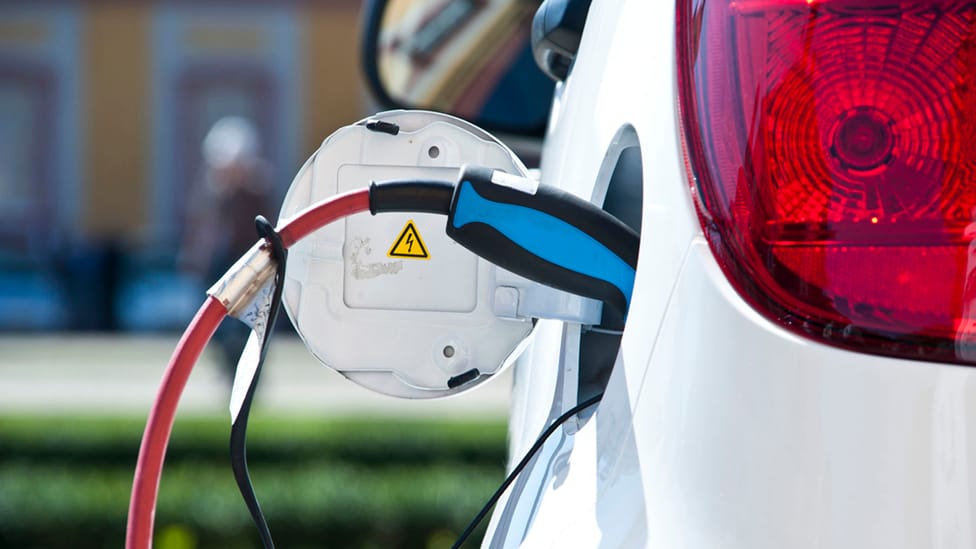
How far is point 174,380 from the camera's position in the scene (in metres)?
1.01

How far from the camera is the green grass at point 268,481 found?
4359 millimetres

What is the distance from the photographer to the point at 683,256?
863mm

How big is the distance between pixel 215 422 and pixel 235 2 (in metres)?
10.4

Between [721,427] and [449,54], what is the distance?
1.11 m

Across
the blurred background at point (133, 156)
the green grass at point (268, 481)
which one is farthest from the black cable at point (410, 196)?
the blurred background at point (133, 156)

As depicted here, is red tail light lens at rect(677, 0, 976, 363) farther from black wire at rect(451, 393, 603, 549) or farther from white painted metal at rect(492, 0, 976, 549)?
black wire at rect(451, 393, 603, 549)

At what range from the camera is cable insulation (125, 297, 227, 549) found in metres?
1.01

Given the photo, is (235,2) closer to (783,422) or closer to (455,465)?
(455,465)

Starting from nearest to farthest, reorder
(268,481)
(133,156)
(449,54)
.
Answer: (449,54), (268,481), (133,156)

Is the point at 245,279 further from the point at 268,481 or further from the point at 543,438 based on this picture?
the point at 268,481

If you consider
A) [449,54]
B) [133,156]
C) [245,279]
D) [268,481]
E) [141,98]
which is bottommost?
[268,481]

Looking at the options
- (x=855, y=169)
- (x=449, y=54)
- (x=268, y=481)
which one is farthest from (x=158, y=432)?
(x=268, y=481)

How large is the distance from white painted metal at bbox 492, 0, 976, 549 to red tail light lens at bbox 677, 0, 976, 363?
3 centimetres

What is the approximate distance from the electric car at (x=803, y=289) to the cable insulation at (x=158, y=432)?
33cm
